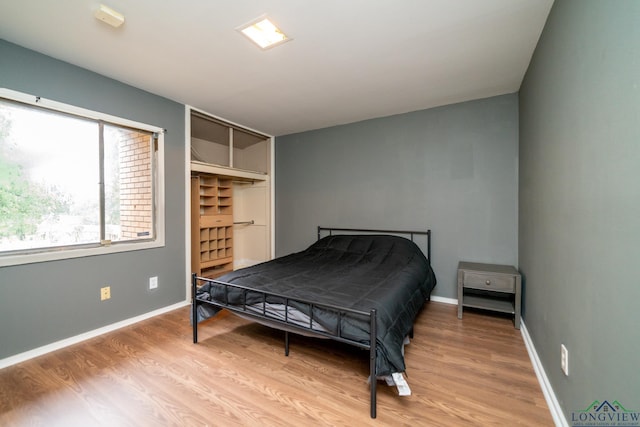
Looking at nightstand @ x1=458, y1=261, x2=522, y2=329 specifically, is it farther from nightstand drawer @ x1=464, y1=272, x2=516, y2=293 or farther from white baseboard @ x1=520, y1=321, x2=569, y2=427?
white baseboard @ x1=520, y1=321, x2=569, y2=427

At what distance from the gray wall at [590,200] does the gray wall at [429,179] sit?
3.55 feet

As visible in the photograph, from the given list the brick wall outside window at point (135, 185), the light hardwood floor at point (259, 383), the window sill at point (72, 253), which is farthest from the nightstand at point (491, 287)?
the brick wall outside window at point (135, 185)

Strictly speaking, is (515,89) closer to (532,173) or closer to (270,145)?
(532,173)

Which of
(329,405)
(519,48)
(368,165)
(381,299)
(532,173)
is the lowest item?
(329,405)

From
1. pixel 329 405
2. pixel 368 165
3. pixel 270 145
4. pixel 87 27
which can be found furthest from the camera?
pixel 270 145

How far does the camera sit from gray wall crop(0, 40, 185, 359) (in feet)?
6.52

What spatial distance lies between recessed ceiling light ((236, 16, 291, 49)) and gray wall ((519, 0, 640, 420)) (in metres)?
1.68

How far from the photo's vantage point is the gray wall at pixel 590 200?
869 millimetres

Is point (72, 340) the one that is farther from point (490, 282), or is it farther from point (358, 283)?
point (490, 282)

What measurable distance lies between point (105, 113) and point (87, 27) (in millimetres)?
842

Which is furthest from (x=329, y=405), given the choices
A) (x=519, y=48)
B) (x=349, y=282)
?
(x=519, y=48)

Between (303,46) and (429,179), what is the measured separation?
6.97 feet

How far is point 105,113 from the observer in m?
2.46

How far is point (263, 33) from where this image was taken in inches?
74.6
